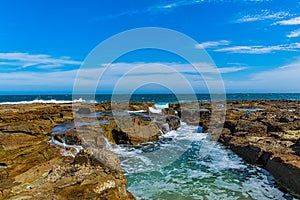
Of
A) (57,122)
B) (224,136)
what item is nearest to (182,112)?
(224,136)

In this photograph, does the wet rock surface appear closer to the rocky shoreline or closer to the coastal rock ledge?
the rocky shoreline

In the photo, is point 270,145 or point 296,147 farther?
point 270,145

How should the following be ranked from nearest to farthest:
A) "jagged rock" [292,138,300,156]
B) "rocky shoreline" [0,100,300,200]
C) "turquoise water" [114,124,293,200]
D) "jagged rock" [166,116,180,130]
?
"rocky shoreline" [0,100,300,200]
"turquoise water" [114,124,293,200]
"jagged rock" [292,138,300,156]
"jagged rock" [166,116,180,130]

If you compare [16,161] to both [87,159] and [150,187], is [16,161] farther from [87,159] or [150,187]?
[150,187]

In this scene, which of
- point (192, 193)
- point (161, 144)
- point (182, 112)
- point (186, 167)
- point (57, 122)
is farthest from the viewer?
point (182, 112)

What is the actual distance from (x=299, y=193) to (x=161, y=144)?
861 cm

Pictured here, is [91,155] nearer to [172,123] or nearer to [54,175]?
[54,175]

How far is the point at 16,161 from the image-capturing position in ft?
27.3

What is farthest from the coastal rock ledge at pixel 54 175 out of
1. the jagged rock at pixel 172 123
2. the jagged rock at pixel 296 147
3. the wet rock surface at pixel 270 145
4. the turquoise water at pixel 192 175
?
the jagged rock at pixel 172 123

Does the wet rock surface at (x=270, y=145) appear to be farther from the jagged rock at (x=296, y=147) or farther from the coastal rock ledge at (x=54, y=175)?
the coastal rock ledge at (x=54, y=175)

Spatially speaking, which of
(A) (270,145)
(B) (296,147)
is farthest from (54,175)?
(B) (296,147)

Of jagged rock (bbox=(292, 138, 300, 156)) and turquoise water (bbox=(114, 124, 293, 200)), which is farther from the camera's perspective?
jagged rock (bbox=(292, 138, 300, 156))

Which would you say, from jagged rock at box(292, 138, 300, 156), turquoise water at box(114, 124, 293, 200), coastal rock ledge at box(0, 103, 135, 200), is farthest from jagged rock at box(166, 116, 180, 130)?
coastal rock ledge at box(0, 103, 135, 200)

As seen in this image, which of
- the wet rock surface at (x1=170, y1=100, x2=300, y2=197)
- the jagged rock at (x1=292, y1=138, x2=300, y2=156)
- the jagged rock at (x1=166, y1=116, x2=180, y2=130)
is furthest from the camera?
the jagged rock at (x1=166, y1=116, x2=180, y2=130)
